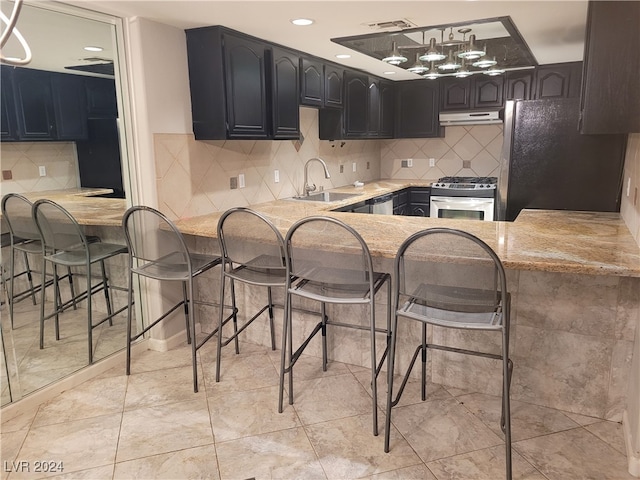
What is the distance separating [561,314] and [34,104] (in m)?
2.72

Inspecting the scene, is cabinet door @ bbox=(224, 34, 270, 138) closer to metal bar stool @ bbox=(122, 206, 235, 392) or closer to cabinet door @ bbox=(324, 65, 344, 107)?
metal bar stool @ bbox=(122, 206, 235, 392)

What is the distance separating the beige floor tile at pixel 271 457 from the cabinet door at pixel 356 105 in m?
3.07

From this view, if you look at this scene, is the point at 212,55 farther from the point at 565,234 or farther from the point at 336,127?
the point at 565,234

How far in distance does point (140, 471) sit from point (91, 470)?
208 mm

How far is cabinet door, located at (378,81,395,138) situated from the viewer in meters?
5.05

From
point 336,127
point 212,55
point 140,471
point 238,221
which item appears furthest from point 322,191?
point 140,471

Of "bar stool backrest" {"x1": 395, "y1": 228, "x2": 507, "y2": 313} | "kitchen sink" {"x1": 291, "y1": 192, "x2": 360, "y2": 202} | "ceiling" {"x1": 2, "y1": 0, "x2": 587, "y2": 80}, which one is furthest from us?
"kitchen sink" {"x1": 291, "y1": 192, "x2": 360, "y2": 202}

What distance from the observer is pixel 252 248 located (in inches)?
96.4

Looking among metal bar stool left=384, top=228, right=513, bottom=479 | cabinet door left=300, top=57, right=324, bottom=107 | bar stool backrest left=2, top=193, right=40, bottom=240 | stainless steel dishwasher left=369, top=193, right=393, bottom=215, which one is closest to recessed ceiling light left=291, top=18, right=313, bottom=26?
cabinet door left=300, top=57, right=324, bottom=107

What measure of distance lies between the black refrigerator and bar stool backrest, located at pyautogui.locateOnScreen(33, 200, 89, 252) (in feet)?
8.87

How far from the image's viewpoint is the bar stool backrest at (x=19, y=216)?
7.32ft

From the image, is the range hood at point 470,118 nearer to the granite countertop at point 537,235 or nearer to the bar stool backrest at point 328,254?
the granite countertop at point 537,235

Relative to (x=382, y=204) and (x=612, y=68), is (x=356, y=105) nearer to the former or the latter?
(x=382, y=204)

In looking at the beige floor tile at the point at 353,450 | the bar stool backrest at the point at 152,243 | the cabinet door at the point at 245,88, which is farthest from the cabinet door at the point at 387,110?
the beige floor tile at the point at 353,450
